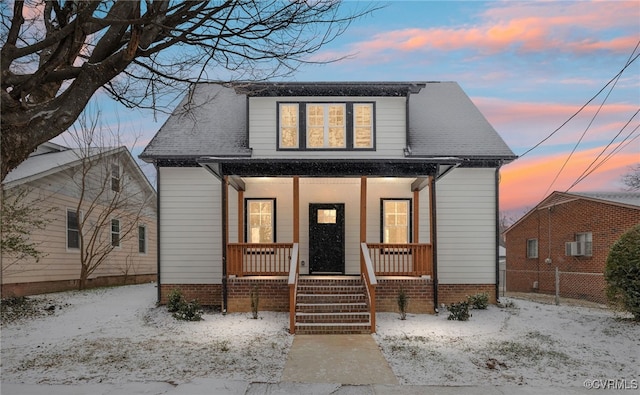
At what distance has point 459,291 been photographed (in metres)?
12.7

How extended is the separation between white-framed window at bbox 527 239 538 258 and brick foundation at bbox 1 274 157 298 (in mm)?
18730

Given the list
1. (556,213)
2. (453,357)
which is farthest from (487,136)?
(556,213)

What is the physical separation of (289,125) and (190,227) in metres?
3.89

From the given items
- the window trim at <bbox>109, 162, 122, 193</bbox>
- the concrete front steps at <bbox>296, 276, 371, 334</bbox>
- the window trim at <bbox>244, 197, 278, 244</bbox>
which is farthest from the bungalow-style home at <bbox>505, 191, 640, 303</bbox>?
the window trim at <bbox>109, 162, 122, 193</bbox>

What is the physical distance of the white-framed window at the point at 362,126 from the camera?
13078mm

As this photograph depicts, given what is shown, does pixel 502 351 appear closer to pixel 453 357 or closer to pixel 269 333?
pixel 453 357

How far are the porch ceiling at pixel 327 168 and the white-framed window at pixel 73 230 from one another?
8.07 m

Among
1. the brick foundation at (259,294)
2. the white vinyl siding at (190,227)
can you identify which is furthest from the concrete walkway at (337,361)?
the white vinyl siding at (190,227)

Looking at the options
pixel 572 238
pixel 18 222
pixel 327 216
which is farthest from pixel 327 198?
pixel 572 238

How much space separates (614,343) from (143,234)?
64.6ft

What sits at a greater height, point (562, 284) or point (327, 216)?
point (327, 216)

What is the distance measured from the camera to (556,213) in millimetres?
21031

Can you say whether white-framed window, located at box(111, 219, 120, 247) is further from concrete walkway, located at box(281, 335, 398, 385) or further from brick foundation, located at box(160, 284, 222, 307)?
concrete walkway, located at box(281, 335, 398, 385)

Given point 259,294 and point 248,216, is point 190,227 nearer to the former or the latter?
point 248,216
